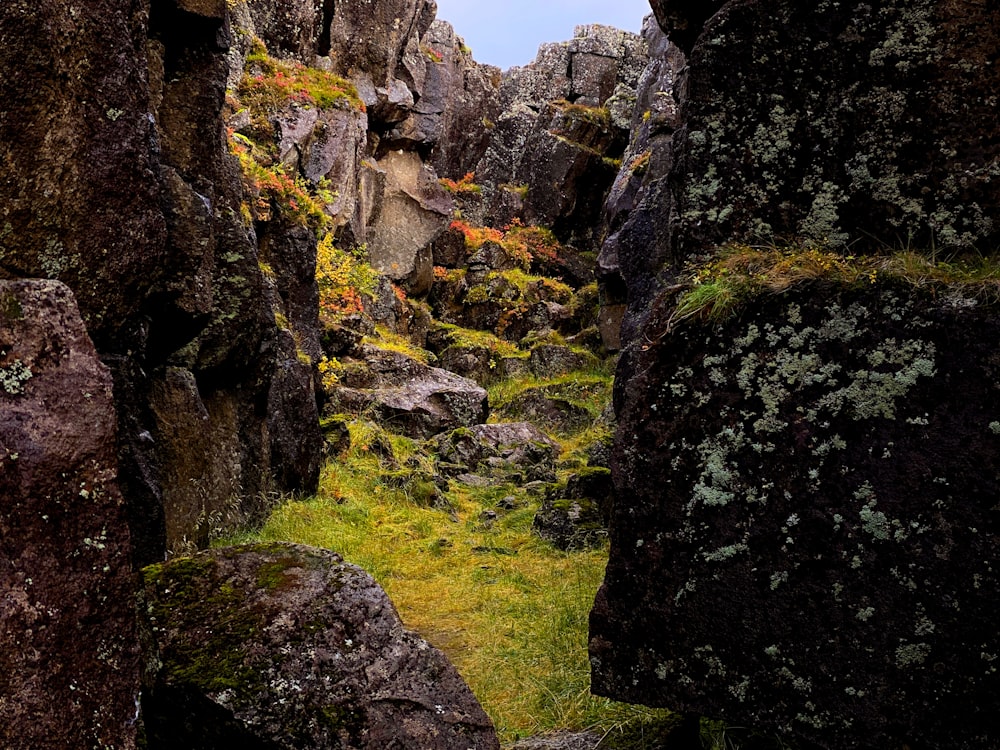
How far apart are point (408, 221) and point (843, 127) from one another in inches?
964

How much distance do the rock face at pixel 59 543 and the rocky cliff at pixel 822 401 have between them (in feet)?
7.36

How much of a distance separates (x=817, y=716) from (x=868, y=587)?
0.61m

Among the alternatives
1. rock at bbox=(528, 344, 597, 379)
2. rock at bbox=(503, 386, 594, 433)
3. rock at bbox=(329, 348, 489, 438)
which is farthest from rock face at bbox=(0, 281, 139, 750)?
rock at bbox=(528, 344, 597, 379)

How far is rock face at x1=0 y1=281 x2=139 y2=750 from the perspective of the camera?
208 cm

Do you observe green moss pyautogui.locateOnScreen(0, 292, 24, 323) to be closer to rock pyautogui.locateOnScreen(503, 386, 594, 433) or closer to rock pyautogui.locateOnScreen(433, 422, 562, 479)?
rock pyautogui.locateOnScreen(433, 422, 562, 479)

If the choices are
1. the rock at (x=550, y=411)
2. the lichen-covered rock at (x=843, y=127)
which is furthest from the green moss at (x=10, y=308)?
the rock at (x=550, y=411)

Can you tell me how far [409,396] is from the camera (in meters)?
17.5

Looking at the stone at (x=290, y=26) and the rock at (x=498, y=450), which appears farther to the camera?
the stone at (x=290, y=26)

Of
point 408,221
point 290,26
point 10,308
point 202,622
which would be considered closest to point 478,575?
point 202,622

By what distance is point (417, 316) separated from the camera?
83.6 ft

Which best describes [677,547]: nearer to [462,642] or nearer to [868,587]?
[868,587]

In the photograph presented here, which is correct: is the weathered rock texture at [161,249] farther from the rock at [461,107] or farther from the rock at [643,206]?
the rock at [461,107]

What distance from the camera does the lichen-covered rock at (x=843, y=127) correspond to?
11.0ft

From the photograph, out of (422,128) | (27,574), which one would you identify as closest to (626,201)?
(422,128)
